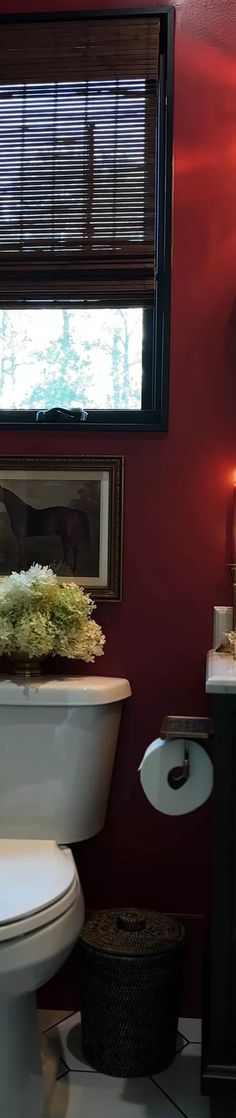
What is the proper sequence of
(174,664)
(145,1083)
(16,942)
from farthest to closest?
(174,664)
(145,1083)
(16,942)

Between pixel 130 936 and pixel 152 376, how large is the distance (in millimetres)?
1194

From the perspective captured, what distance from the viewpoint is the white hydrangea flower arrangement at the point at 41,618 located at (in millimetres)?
1883

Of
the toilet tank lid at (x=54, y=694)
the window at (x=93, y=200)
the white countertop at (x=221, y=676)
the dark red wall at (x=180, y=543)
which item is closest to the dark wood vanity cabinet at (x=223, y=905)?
the white countertop at (x=221, y=676)

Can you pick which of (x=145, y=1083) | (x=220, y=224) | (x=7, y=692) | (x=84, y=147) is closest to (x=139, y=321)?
(x=220, y=224)

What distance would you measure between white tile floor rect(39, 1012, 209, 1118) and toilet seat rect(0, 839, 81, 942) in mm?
430

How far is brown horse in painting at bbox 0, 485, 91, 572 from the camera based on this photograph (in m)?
2.13

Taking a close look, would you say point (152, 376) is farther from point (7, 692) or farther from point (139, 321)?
point (7, 692)

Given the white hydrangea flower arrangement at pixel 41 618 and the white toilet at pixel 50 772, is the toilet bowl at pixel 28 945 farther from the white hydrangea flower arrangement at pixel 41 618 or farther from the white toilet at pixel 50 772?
the white hydrangea flower arrangement at pixel 41 618

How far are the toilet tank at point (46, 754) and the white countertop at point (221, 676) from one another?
285 mm

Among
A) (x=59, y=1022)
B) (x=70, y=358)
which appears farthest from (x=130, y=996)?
(x=70, y=358)

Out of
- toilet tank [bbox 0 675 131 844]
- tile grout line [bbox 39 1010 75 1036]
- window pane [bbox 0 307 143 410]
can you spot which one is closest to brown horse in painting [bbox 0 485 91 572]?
window pane [bbox 0 307 143 410]

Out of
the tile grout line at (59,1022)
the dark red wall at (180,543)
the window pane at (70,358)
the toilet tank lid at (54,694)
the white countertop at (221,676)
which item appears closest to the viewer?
the white countertop at (221,676)

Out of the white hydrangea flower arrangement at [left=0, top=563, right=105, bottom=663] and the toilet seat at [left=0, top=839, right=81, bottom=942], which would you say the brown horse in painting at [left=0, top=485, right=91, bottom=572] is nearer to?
the white hydrangea flower arrangement at [left=0, top=563, right=105, bottom=663]

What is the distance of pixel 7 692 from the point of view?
1873mm
